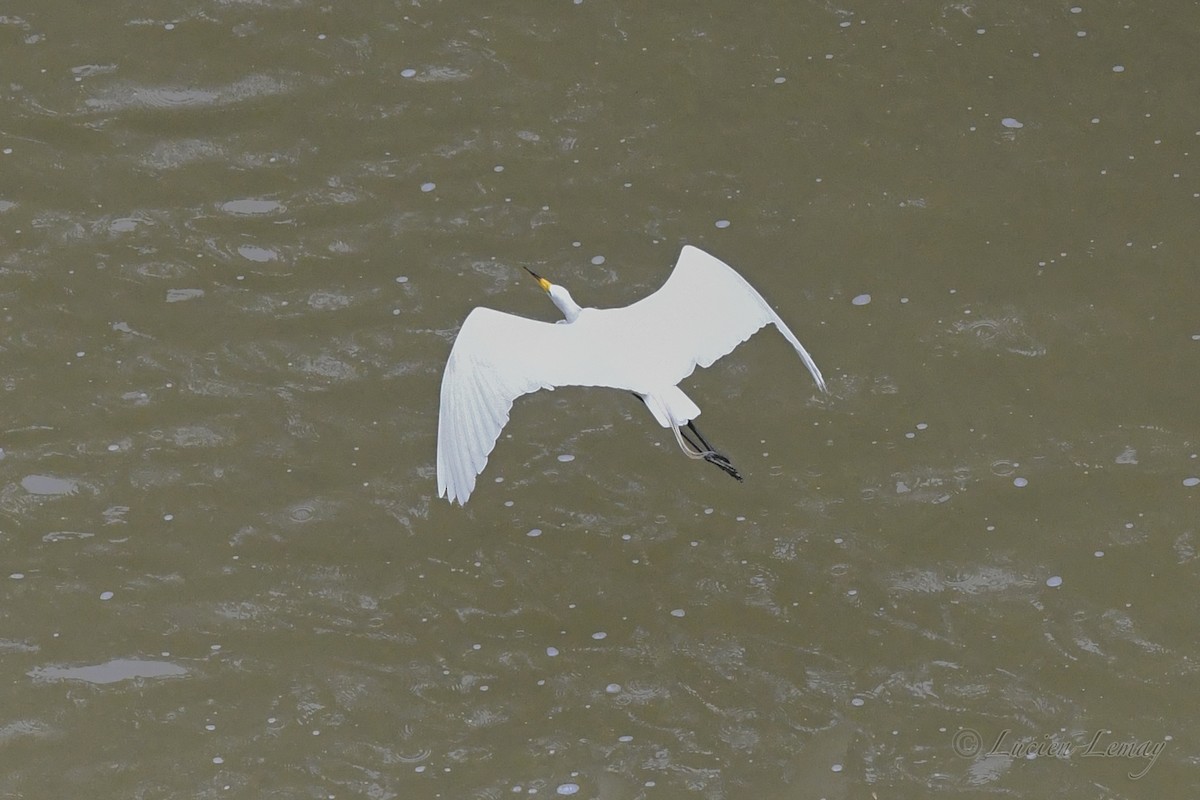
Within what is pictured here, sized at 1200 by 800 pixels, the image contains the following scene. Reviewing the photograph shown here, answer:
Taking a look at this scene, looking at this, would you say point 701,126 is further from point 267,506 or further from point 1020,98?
point 267,506

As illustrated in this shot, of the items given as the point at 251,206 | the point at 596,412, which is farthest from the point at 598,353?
the point at 251,206

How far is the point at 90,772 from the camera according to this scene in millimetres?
4523

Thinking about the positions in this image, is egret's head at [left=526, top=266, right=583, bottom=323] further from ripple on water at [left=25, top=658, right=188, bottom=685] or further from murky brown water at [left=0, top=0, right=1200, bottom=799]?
ripple on water at [left=25, top=658, right=188, bottom=685]

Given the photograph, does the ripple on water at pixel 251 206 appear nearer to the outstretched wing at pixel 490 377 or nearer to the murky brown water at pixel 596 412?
the murky brown water at pixel 596 412

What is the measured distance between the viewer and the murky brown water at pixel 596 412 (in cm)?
461

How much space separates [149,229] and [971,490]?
10.5ft

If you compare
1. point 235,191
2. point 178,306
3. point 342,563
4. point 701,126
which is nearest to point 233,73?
point 235,191

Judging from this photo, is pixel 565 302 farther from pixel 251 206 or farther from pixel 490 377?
pixel 251 206
